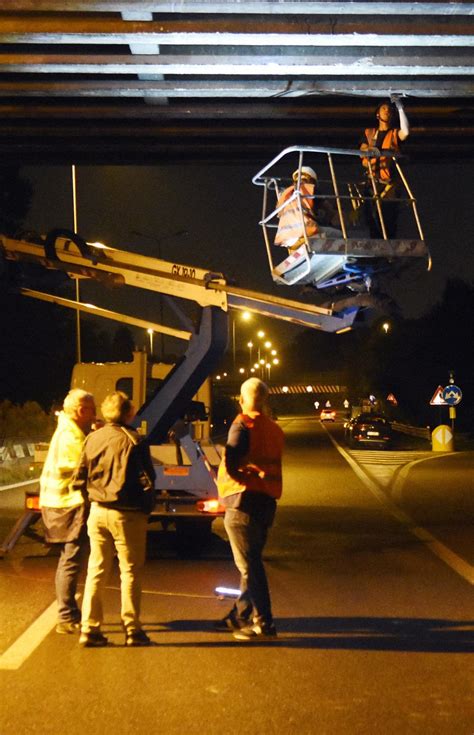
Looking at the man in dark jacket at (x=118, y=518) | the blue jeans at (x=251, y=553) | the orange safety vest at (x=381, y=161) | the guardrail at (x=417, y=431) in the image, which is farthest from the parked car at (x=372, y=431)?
the man in dark jacket at (x=118, y=518)

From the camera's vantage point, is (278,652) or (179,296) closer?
(278,652)

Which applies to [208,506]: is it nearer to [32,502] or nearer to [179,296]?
[32,502]

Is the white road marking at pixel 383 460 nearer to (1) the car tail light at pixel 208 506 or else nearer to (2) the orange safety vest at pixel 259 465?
(1) the car tail light at pixel 208 506

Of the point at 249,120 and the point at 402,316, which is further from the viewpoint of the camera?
the point at 402,316

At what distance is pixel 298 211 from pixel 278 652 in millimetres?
3833

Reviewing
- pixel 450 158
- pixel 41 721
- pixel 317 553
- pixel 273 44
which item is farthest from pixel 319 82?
pixel 317 553

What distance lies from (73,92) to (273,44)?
1983 millimetres

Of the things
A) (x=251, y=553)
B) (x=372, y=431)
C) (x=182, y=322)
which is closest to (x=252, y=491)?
→ (x=251, y=553)

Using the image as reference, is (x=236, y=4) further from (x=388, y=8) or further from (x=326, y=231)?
(x=326, y=231)

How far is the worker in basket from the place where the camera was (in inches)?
361

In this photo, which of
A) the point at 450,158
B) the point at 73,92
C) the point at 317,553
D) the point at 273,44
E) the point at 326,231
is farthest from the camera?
the point at 317,553

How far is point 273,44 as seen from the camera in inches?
283

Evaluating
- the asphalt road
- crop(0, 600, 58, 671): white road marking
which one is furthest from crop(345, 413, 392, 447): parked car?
crop(0, 600, 58, 671): white road marking

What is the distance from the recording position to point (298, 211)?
938cm
